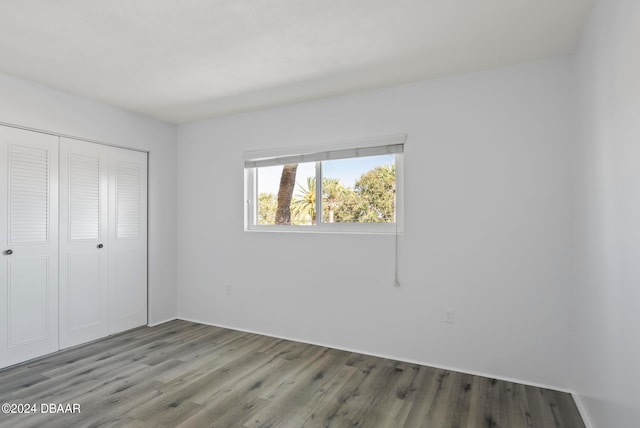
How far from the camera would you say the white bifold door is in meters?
3.24

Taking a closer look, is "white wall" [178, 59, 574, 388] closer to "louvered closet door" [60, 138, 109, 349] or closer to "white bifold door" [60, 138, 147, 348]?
"white bifold door" [60, 138, 147, 348]

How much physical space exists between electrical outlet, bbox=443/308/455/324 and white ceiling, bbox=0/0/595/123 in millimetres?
1902

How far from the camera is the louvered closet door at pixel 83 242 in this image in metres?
3.21

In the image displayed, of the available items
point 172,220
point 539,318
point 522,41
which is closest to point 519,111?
point 522,41

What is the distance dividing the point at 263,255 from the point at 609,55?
3.07 meters

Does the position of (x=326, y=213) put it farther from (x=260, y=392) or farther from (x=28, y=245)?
(x=28, y=245)

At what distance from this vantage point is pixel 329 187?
136 inches

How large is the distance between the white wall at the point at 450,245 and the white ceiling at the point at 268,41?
298mm

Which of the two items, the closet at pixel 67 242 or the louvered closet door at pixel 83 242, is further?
the louvered closet door at pixel 83 242

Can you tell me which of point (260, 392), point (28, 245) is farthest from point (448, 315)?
point (28, 245)

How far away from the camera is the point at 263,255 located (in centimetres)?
369

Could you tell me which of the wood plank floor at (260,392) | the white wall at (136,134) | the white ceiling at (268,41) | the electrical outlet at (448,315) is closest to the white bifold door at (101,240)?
the white wall at (136,134)

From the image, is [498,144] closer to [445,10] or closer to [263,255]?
[445,10]

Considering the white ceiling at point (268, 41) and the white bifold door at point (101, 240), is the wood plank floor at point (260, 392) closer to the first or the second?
the white bifold door at point (101, 240)
